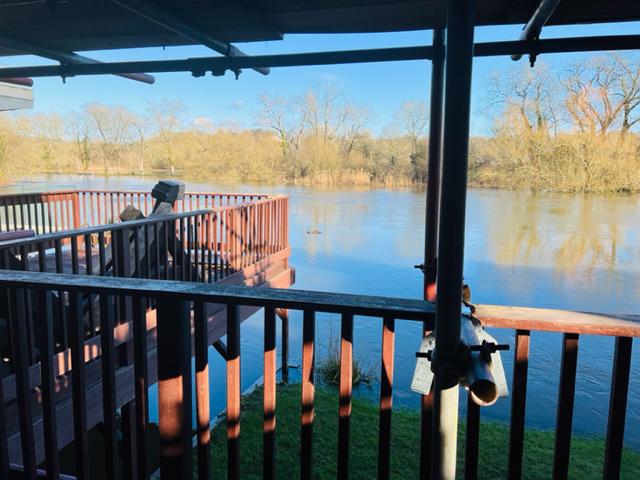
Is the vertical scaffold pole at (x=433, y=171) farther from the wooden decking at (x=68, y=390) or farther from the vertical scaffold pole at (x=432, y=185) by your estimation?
the wooden decking at (x=68, y=390)

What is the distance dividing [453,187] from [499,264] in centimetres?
1339

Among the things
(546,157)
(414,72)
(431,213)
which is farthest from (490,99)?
(431,213)

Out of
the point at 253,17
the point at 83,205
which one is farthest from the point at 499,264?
the point at 253,17

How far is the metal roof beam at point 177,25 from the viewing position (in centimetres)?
199

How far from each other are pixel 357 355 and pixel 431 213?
494 cm

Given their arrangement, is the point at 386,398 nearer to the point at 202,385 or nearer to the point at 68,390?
the point at 202,385

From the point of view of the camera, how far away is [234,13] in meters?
2.21

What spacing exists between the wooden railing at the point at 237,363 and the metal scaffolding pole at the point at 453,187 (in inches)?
6.2

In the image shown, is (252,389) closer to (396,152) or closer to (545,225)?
(545,225)

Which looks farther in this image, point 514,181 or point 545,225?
point 514,181

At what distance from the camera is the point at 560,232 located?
630 inches

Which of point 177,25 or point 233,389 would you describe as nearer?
point 233,389

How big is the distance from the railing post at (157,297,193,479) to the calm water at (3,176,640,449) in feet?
17.8

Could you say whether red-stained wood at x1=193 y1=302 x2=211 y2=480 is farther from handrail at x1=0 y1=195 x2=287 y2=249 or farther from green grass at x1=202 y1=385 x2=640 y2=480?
green grass at x1=202 y1=385 x2=640 y2=480
